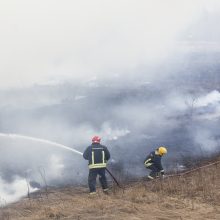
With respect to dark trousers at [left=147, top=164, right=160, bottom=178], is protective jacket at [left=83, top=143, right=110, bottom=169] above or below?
above

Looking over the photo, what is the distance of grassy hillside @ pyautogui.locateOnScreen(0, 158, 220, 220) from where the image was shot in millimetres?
10758

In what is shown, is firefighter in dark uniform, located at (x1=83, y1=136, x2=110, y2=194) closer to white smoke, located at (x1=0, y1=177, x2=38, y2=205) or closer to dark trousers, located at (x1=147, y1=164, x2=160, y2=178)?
dark trousers, located at (x1=147, y1=164, x2=160, y2=178)

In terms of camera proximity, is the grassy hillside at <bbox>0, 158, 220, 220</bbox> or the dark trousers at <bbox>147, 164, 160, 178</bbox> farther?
the dark trousers at <bbox>147, 164, 160, 178</bbox>

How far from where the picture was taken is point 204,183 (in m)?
13.7

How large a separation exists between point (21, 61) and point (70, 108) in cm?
1027

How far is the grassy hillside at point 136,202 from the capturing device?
10758mm

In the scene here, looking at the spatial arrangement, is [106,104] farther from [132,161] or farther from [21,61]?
[21,61]

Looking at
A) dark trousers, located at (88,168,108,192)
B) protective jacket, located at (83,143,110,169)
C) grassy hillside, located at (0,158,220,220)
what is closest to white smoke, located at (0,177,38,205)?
grassy hillside, located at (0,158,220,220)

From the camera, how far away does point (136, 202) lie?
11.9m

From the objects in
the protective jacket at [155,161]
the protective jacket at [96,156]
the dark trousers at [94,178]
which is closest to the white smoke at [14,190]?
the dark trousers at [94,178]

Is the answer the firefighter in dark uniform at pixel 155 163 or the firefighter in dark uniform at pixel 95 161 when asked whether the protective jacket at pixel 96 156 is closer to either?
the firefighter in dark uniform at pixel 95 161

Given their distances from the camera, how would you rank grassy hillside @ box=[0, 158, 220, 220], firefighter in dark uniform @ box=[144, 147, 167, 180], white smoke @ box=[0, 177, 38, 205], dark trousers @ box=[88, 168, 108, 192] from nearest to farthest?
grassy hillside @ box=[0, 158, 220, 220] → dark trousers @ box=[88, 168, 108, 192] → white smoke @ box=[0, 177, 38, 205] → firefighter in dark uniform @ box=[144, 147, 167, 180]

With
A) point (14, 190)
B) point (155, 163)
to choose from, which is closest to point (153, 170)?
point (155, 163)

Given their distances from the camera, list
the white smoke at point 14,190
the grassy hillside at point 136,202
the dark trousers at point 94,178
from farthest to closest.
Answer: the white smoke at point 14,190 < the dark trousers at point 94,178 < the grassy hillside at point 136,202
